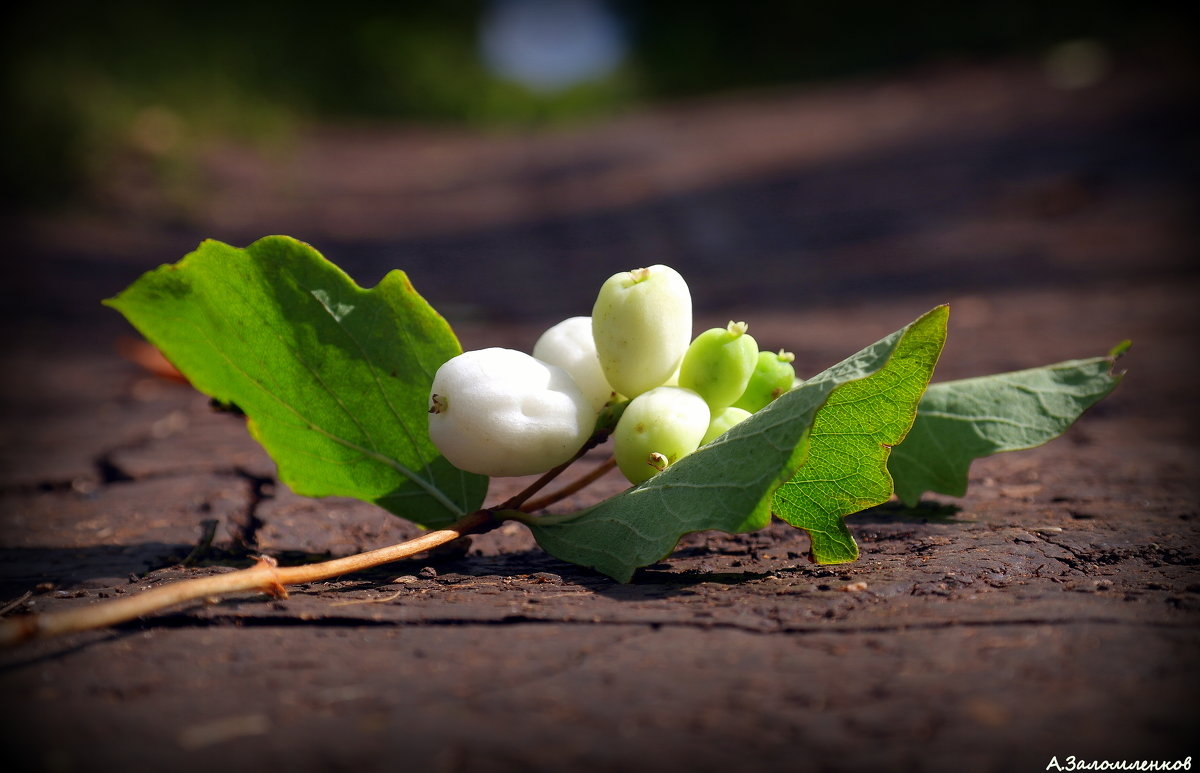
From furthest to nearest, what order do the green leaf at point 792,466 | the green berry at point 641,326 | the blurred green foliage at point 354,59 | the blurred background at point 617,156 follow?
the blurred green foliage at point 354,59 → the blurred background at point 617,156 → the green berry at point 641,326 → the green leaf at point 792,466

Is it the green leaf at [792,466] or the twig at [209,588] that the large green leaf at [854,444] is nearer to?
the green leaf at [792,466]

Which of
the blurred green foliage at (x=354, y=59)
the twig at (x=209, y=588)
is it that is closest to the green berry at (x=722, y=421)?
the twig at (x=209, y=588)

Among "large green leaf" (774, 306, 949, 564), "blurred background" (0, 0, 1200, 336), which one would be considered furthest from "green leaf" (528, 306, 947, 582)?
"blurred background" (0, 0, 1200, 336)

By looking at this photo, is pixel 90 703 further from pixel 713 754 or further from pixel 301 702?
pixel 713 754

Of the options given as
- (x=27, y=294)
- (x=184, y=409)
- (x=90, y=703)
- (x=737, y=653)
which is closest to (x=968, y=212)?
(x=184, y=409)

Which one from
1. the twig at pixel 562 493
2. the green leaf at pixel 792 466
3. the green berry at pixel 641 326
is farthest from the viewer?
the twig at pixel 562 493
